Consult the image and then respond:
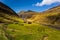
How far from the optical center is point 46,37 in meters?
116

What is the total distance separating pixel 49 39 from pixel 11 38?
26970 millimetres

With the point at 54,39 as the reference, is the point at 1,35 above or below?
above

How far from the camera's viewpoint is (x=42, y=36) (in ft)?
380

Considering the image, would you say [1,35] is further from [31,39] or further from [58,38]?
[58,38]

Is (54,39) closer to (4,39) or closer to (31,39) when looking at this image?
(31,39)

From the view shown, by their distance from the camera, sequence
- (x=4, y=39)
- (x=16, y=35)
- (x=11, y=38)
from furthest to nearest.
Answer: (x=16, y=35) < (x=11, y=38) < (x=4, y=39)

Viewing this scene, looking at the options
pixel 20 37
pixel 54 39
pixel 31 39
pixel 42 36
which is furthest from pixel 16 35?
pixel 54 39

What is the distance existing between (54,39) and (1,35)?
37.0m

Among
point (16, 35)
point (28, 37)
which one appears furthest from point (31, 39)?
point (16, 35)

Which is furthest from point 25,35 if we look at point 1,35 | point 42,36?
point 1,35

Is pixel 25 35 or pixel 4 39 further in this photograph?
pixel 25 35

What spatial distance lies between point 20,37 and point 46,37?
796 inches

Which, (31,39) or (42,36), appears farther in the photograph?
(42,36)

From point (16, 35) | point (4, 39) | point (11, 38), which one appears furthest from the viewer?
point (16, 35)
